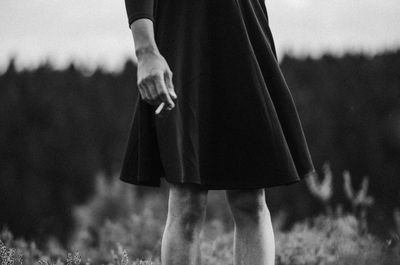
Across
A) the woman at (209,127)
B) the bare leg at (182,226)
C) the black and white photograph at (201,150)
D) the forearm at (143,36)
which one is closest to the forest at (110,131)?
the black and white photograph at (201,150)

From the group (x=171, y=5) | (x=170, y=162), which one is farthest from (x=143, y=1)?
(x=170, y=162)

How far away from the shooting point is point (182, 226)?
66.2 inches

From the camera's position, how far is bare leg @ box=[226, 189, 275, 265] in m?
1.76

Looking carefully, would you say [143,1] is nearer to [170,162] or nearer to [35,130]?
[170,162]

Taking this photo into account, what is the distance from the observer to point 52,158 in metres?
4.10

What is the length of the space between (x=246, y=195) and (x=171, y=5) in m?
0.58

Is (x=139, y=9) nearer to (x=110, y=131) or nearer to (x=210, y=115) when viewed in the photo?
(x=210, y=115)

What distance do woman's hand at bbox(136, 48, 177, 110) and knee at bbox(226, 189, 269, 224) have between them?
390 millimetres

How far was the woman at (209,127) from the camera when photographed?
1664 millimetres

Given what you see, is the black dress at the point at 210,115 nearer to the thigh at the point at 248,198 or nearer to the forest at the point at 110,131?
the thigh at the point at 248,198

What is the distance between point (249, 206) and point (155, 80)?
48 cm

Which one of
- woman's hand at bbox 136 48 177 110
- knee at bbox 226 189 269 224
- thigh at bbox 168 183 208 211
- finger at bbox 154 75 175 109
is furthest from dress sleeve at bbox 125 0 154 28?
knee at bbox 226 189 269 224

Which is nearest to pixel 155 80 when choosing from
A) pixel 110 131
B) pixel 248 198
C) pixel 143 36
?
pixel 143 36

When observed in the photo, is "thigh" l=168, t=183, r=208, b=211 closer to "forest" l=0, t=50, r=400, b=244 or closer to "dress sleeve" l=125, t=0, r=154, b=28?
"dress sleeve" l=125, t=0, r=154, b=28
